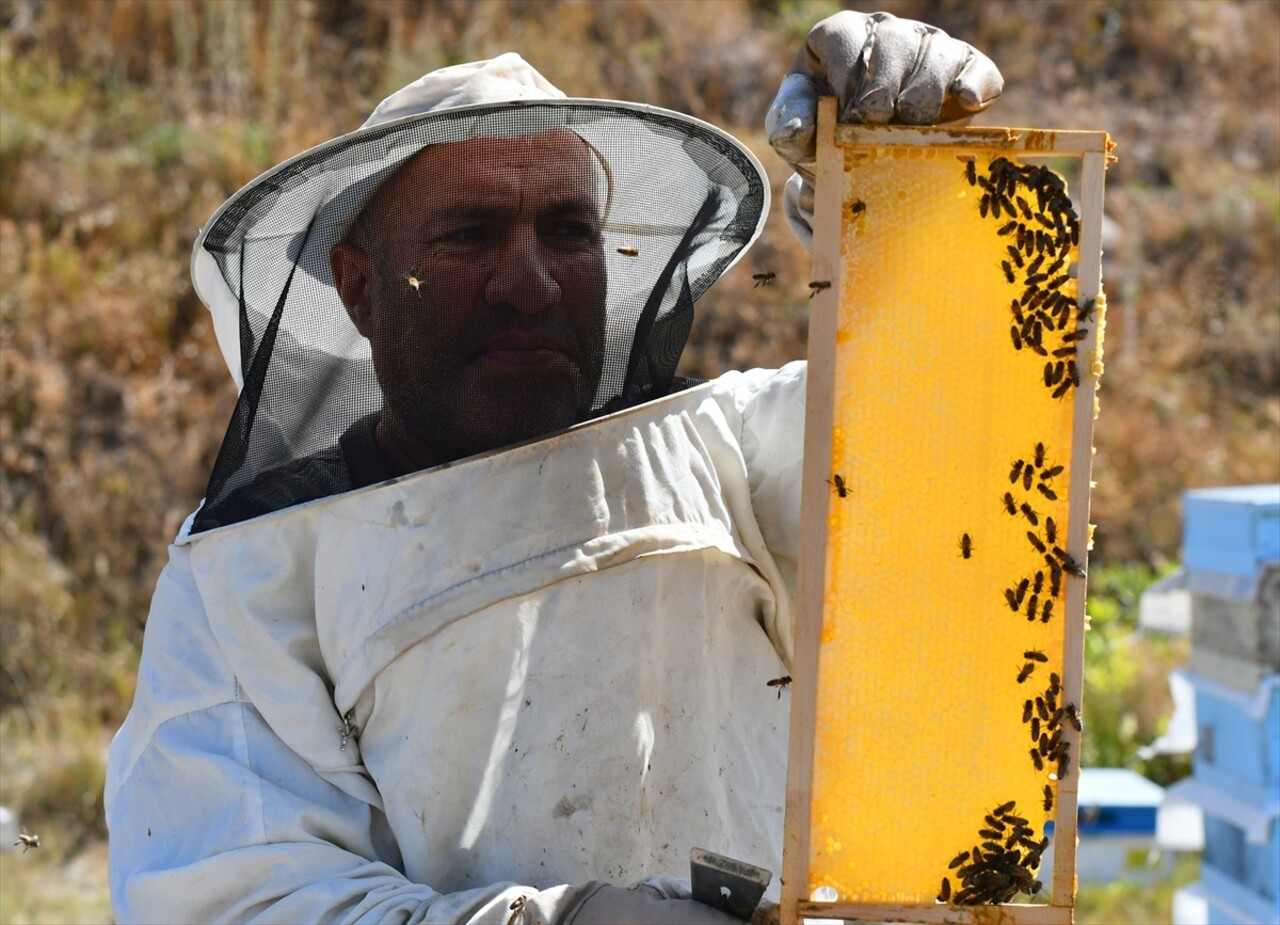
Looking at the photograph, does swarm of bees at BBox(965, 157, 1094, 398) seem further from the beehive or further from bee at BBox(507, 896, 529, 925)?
bee at BBox(507, 896, 529, 925)

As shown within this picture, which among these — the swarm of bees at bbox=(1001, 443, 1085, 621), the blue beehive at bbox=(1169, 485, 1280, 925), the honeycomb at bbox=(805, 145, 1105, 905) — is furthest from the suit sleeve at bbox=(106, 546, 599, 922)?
the blue beehive at bbox=(1169, 485, 1280, 925)

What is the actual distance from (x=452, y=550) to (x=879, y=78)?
0.95 meters

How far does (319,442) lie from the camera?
2.22 m

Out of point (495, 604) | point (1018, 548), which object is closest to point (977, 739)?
point (1018, 548)

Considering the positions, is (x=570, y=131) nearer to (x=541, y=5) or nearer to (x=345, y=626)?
(x=345, y=626)

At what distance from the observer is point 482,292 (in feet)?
7.17

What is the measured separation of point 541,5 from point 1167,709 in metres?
7.61

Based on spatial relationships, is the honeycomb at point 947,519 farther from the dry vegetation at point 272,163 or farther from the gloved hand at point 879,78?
the dry vegetation at point 272,163

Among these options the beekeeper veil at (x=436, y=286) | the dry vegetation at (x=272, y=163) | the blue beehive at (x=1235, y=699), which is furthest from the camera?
the dry vegetation at (x=272, y=163)

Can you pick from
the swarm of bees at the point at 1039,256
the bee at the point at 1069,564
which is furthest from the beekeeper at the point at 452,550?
the bee at the point at 1069,564

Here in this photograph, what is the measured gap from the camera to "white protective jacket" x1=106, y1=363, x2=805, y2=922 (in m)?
2.07

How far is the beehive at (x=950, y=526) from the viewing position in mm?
1947

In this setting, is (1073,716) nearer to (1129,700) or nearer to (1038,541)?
(1038,541)

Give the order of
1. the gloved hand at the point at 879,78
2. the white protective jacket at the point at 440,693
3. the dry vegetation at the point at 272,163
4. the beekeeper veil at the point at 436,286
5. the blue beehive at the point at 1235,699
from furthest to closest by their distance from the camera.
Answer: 1. the dry vegetation at the point at 272,163
2. the blue beehive at the point at 1235,699
3. the beekeeper veil at the point at 436,286
4. the white protective jacket at the point at 440,693
5. the gloved hand at the point at 879,78
